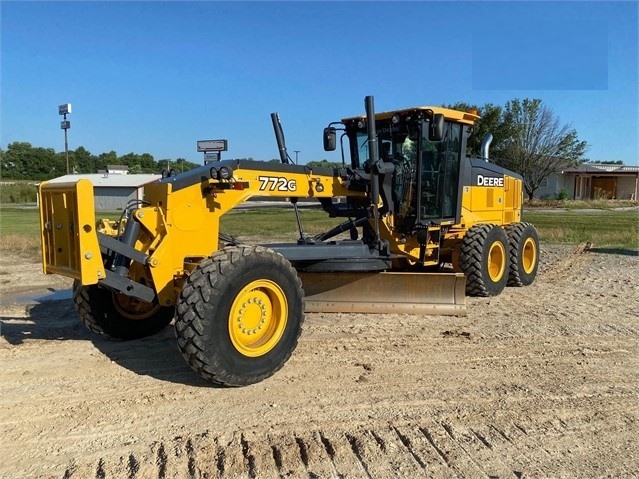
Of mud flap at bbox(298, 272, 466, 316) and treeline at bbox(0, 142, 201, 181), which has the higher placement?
treeline at bbox(0, 142, 201, 181)

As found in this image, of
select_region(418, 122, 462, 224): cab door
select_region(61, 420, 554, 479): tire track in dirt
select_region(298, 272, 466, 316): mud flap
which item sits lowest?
select_region(61, 420, 554, 479): tire track in dirt

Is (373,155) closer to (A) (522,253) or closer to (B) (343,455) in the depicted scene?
(B) (343,455)

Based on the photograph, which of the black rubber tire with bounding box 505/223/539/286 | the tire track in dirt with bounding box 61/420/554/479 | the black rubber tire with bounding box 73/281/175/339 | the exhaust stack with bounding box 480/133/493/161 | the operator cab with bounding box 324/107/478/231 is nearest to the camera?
the tire track in dirt with bounding box 61/420/554/479

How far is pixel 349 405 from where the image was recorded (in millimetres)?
4289

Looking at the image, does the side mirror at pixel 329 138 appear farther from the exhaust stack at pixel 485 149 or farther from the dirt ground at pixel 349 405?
the exhaust stack at pixel 485 149

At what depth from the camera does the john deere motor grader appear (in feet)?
14.5

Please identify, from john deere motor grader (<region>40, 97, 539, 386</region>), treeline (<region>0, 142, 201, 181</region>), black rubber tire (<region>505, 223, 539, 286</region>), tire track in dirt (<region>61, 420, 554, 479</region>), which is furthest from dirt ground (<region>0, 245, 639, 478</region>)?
treeline (<region>0, 142, 201, 181</region>)

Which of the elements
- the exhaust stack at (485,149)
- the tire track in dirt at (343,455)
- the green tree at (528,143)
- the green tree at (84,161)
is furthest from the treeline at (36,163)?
the tire track in dirt at (343,455)

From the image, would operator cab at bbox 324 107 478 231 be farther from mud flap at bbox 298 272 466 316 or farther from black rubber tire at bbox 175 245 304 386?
black rubber tire at bbox 175 245 304 386

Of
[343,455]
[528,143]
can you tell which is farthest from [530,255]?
[528,143]

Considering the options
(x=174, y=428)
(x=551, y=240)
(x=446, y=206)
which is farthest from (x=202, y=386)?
(x=551, y=240)

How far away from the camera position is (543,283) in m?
9.66

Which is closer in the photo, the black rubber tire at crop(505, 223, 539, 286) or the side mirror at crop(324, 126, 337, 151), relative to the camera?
the side mirror at crop(324, 126, 337, 151)

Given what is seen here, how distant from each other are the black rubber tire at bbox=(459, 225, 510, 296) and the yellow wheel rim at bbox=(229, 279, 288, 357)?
160 inches
